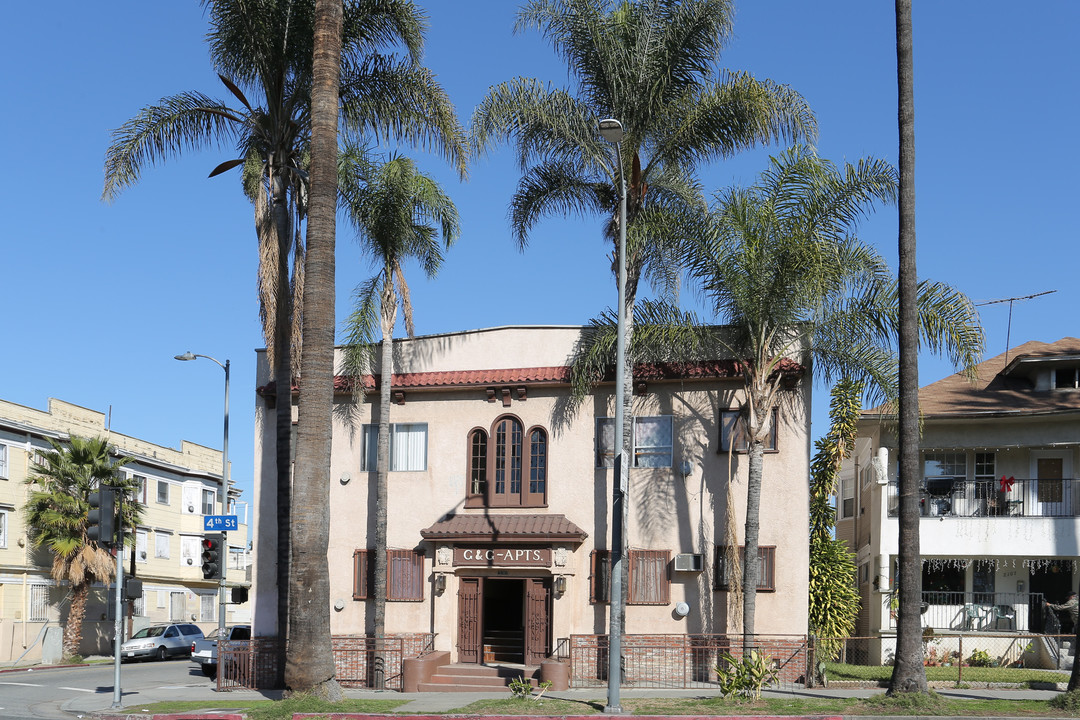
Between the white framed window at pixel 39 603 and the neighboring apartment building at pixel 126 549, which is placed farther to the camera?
the white framed window at pixel 39 603

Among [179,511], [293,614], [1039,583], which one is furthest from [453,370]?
[179,511]

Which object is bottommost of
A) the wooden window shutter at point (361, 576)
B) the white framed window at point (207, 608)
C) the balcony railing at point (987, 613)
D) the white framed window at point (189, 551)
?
the white framed window at point (207, 608)

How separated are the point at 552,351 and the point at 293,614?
29.1ft

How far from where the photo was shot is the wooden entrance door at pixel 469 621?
2375 cm

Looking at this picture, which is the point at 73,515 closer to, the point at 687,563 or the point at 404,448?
the point at 404,448

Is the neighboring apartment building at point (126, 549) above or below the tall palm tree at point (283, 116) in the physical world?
below

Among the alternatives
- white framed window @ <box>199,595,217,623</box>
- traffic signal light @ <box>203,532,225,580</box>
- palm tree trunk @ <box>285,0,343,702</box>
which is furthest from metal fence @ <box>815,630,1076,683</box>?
white framed window @ <box>199,595,217,623</box>

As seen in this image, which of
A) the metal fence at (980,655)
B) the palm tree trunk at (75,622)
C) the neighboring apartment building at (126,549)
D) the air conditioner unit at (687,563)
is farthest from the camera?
the neighboring apartment building at (126,549)

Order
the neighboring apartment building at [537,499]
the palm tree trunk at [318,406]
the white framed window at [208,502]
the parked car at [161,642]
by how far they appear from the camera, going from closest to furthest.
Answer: the palm tree trunk at [318,406] < the neighboring apartment building at [537,499] < the parked car at [161,642] < the white framed window at [208,502]

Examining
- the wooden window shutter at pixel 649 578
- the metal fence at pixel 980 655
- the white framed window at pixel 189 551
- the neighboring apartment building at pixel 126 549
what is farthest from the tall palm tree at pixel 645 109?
the white framed window at pixel 189 551

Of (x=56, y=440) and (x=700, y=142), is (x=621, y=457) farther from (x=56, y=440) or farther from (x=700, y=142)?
(x=56, y=440)

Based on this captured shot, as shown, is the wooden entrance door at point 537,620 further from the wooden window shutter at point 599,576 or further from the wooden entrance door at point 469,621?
the wooden entrance door at point 469,621

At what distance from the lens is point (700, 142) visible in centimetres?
2228

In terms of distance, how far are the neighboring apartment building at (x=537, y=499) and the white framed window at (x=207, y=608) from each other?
31433 millimetres
